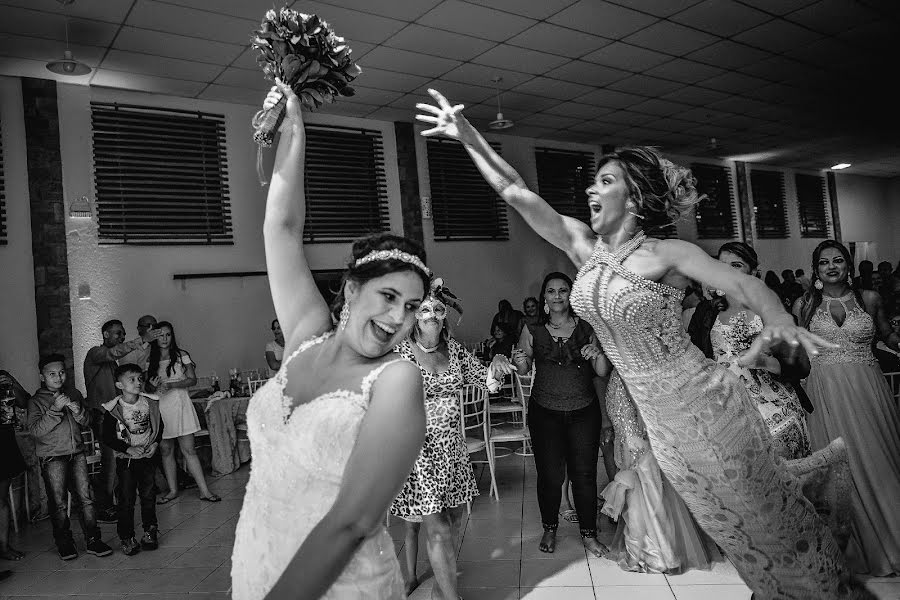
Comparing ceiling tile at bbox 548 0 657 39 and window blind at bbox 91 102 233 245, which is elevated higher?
ceiling tile at bbox 548 0 657 39

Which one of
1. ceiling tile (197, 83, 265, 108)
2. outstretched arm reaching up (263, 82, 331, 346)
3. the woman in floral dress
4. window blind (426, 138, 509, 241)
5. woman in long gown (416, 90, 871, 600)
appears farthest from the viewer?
window blind (426, 138, 509, 241)

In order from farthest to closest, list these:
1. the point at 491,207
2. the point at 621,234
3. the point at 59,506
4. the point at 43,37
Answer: the point at 491,207 → the point at 43,37 → the point at 59,506 → the point at 621,234

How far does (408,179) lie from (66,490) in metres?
5.22

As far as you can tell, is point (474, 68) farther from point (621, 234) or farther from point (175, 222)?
point (621, 234)

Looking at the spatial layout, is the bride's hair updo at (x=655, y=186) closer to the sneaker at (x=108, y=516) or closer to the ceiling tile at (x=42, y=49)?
the sneaker at (x=108, y=516)

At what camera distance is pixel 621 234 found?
2.12 meters

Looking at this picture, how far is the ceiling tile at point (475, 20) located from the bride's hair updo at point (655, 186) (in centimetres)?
344

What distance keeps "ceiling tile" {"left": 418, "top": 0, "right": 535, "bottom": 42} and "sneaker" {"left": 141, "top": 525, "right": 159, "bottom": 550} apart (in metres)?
4.33

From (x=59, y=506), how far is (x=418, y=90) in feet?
16.7

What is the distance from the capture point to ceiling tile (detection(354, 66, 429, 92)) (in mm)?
6340

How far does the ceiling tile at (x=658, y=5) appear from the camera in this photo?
522 centimetres

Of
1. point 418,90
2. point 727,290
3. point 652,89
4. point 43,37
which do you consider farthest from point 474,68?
point 727,290

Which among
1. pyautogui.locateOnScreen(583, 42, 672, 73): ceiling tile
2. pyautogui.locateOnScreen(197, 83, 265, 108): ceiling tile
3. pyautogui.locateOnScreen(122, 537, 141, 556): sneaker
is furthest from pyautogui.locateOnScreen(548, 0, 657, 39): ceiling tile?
pyautogui.locateOnScreen(122, 537, 141, 556): sneaker

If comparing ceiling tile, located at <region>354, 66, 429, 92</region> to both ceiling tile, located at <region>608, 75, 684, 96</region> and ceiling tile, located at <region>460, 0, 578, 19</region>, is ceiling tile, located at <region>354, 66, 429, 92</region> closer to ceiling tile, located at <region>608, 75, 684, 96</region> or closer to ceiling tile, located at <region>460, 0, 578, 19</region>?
ceiling tile, located at <region>460, 0, 578, 19</region>
